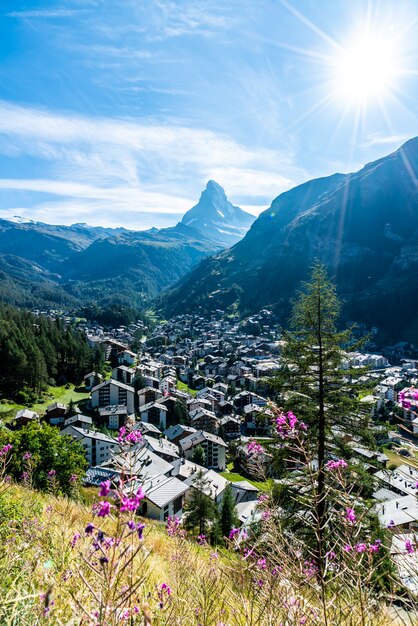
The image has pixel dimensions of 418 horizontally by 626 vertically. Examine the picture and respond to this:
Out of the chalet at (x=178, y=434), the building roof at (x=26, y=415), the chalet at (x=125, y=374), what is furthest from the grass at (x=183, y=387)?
the building roof at (x=26, y=415)

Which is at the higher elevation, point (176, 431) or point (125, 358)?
point (125, 358)

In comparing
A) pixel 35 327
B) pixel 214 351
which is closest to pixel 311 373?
pixel 35 327

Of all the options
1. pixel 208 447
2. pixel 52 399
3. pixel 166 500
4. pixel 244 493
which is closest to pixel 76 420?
pixel 52 399

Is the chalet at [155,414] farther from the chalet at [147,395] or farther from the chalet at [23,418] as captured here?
the chalet at [23,418]

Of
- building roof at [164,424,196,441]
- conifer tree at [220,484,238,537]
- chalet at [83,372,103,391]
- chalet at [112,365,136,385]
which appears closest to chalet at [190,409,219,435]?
building roof at [164,424,196,441]

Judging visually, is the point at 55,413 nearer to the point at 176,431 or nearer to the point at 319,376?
the point at 176,431

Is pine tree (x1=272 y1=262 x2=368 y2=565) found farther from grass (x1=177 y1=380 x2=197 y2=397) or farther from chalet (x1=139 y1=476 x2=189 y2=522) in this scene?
grass (x1=177 y1=380 x2=197 y2=397)
